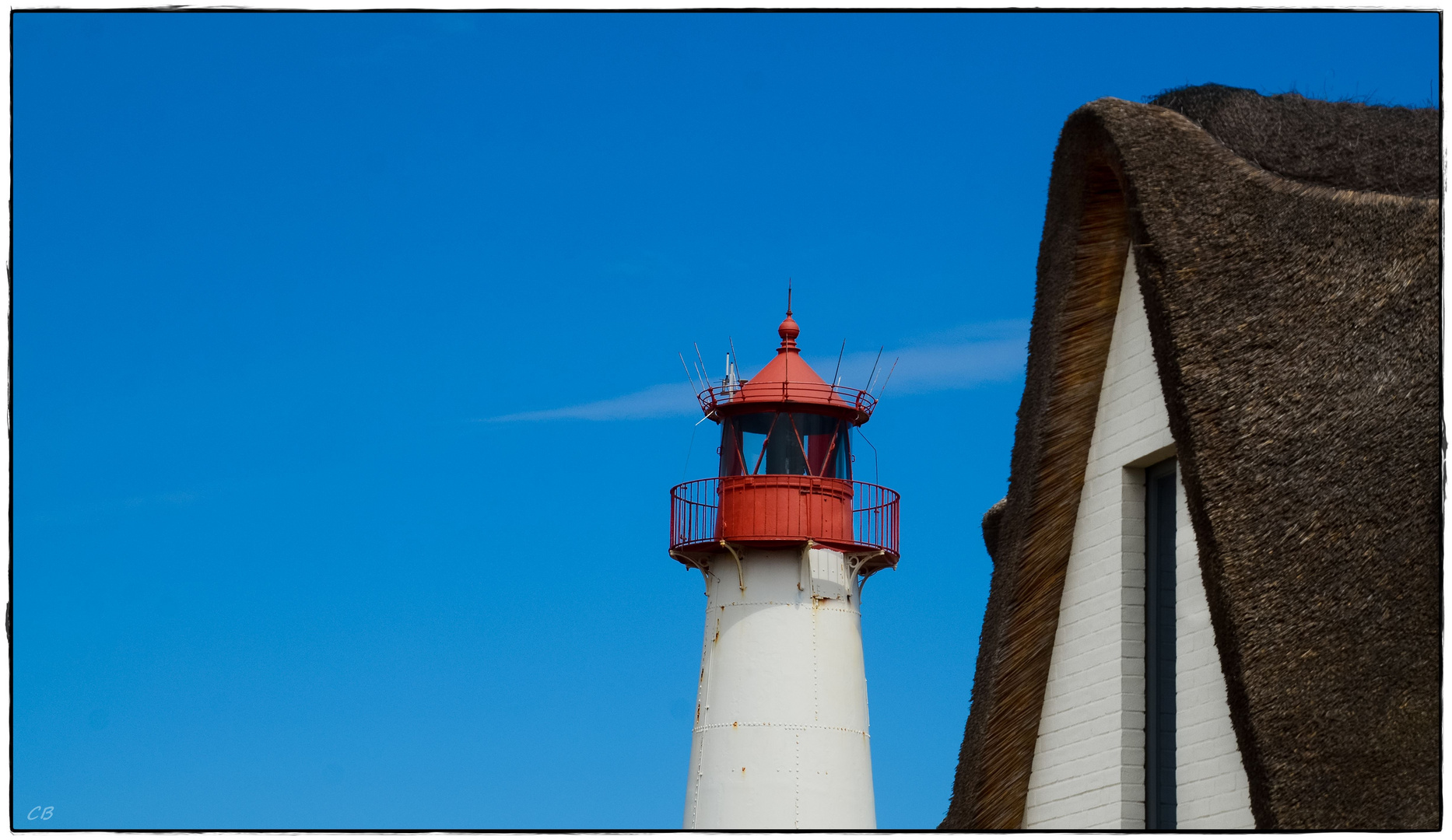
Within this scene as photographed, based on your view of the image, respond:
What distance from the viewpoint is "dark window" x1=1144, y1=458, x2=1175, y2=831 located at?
9.26 m

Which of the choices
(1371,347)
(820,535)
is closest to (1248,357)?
(1371,347)

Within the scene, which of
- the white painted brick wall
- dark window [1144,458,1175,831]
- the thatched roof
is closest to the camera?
the thatched roof

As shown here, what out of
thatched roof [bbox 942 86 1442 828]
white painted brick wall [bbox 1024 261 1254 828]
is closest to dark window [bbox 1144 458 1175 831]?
white painted brick wall [bbox 1024 261 1254 828]

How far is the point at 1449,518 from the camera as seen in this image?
8.10 m

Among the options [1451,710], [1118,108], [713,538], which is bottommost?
[1451,710]

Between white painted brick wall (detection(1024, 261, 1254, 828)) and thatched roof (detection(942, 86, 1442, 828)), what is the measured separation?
0.13 metres

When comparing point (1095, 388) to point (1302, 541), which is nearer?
point (1302, 541)

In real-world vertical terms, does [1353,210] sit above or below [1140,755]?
above

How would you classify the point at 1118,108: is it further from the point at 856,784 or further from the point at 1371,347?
the point at 856,784

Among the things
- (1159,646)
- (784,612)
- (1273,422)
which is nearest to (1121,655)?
(1159,646)

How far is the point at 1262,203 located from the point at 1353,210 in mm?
450

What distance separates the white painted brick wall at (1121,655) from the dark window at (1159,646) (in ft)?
0.14

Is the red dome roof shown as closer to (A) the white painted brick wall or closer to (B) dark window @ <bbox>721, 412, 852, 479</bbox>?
(B) dark window @ <bbox>721, 412, 852, 479</bbox>

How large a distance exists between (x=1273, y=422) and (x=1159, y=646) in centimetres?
137
